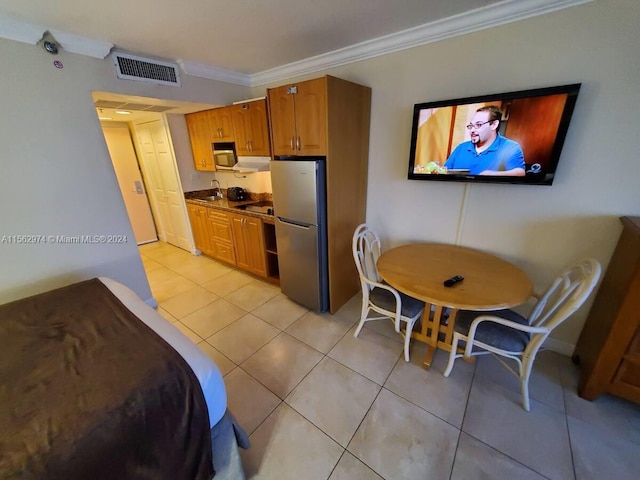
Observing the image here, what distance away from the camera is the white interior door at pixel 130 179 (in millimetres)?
4055

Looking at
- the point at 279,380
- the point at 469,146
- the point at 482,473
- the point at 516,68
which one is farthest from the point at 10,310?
the point at 516,68

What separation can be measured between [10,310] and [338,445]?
217cm

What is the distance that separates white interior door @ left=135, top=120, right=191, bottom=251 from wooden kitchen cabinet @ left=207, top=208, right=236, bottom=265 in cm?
68

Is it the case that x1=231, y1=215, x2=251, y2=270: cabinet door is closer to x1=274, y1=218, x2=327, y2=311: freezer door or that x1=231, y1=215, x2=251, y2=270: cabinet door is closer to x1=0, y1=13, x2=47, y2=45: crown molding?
x1=274, y1=218, x2=327, y2=311: freezer door

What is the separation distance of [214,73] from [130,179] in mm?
2659

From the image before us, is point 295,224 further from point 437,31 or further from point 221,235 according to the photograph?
point 437,31

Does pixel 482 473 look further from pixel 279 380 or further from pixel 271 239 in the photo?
pixel 271 239

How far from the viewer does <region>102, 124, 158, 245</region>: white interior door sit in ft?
13.3

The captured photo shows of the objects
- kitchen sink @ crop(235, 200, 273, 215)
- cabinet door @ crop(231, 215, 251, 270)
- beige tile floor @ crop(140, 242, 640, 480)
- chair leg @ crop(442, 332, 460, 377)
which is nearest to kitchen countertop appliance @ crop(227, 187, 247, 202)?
kitchen sink @ crop(235, 200, 273, 215)

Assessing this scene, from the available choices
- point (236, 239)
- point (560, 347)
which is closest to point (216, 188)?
point (236, 239)

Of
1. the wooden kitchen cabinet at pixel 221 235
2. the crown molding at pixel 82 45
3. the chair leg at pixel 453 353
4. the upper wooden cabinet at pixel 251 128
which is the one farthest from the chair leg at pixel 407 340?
the crown molding at pixel 82 45

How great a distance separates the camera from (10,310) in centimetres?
153

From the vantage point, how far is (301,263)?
2502 millimetres

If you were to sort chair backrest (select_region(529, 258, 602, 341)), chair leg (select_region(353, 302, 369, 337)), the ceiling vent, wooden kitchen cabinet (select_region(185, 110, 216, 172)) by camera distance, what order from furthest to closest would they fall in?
wooden kitchen cabinet (select_region(185, 110, 216, 172)) → the ceiling vent → chair leg (select_region(353, 302, 369, 337)) → chair backrest (select_region(529, 258, 602, 341))
